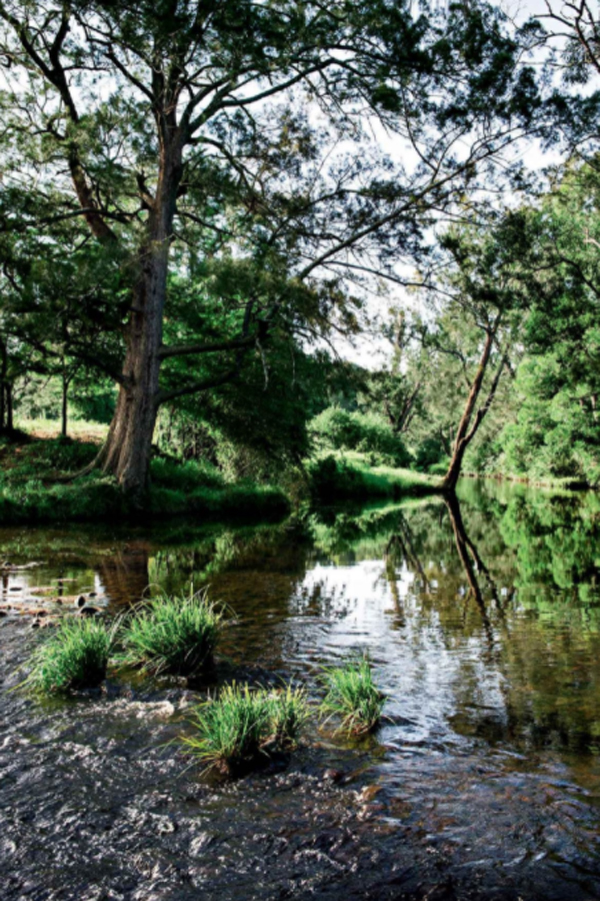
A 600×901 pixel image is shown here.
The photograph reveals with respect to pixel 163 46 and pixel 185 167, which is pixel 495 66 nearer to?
pixel 163 46

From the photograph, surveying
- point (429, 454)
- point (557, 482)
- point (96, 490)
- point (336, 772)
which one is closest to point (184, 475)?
point (96, 490)

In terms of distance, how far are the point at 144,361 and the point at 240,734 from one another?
14.3m

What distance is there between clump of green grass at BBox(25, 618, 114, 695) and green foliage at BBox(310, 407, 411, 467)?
1426 inches

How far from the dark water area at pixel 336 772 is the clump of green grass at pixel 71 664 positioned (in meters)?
0.19

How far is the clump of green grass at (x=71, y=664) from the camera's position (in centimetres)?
507

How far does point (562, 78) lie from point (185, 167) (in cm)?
970

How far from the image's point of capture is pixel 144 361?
56.5 ft

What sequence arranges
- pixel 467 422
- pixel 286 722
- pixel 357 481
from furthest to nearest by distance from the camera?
pixel 467 422, pixel 357 481, pixel 286 722

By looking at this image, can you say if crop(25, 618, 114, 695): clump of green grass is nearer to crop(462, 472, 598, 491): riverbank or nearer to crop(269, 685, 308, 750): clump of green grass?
crop(269, 685, 308, 750): clump of green grass

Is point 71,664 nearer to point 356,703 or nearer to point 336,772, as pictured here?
point 356,703

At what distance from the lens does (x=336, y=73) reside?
14.8m

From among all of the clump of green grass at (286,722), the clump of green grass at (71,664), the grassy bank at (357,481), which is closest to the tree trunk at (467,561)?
the clump of green grass at (286,722)

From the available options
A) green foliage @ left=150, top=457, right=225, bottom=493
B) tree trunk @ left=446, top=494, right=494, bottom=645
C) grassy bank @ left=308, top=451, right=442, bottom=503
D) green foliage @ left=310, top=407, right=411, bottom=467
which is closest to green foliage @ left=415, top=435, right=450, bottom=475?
green foliage @ left=310, top=407, right=411, bottom=467

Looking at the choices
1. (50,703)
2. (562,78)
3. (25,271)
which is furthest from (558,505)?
(50,703)
